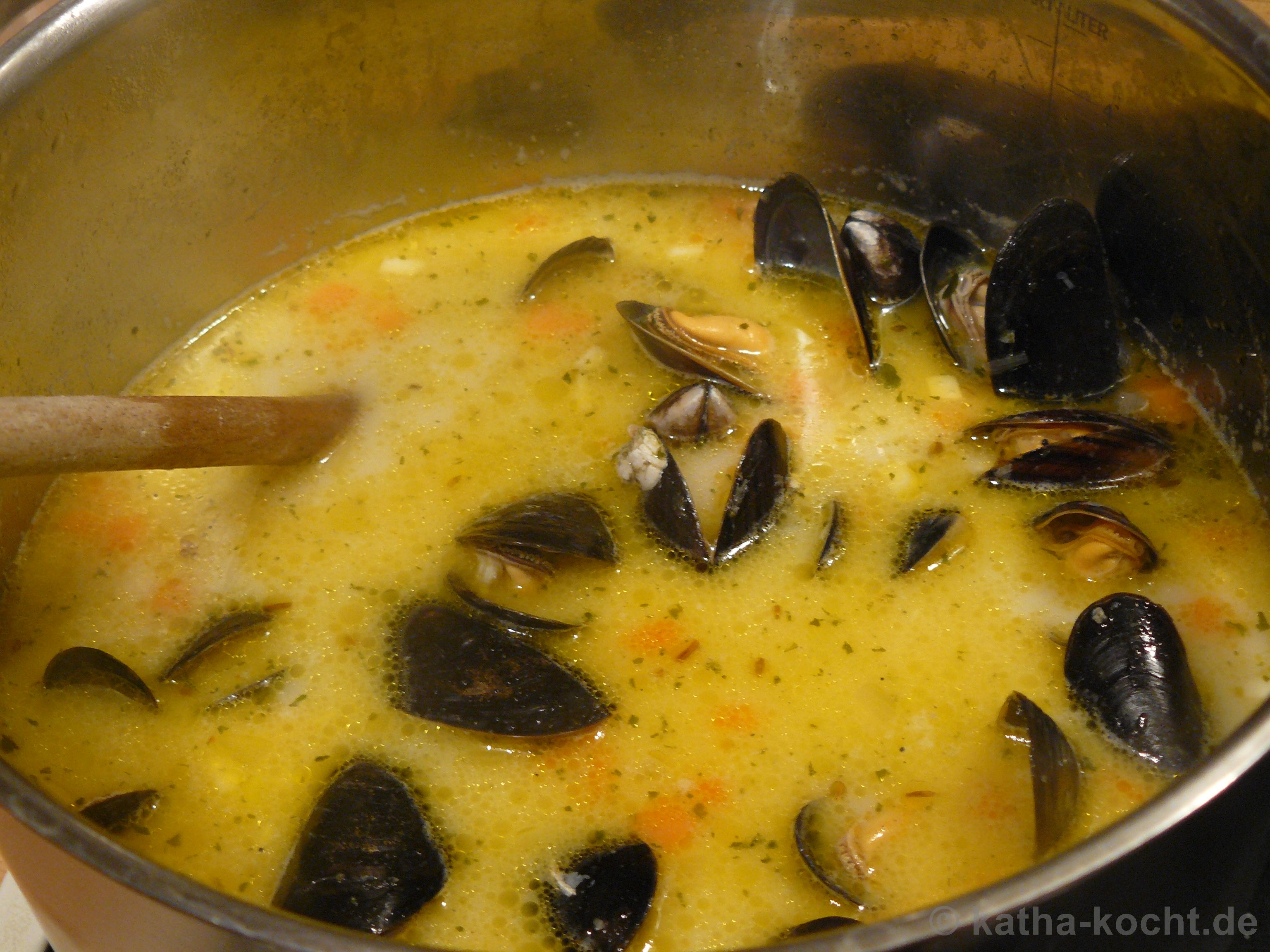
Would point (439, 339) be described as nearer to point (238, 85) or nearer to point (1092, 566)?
point (238, 85)

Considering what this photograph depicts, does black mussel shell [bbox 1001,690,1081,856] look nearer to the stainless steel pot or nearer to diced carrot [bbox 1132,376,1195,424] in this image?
the stainless steel pot

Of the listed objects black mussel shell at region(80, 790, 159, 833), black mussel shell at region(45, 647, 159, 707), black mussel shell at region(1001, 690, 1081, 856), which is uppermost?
black mussel shell at region(1001, 690, 1081, 856)

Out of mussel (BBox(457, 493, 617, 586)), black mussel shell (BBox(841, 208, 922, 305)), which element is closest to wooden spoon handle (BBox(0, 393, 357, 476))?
Result: mussel (BBox(457, 493, 617, 586))

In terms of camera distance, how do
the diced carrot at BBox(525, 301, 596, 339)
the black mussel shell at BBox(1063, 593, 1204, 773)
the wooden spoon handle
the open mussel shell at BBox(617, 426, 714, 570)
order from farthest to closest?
the diced carrot at BBox(525, 301, 596, 339), the open mussel shell at BBox(617, 426, 714, 570), the black mussel shell at BBox(1063, 593, 1204, 773), the wooden spoon handle

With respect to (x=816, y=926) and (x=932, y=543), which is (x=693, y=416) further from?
(x=816, y=926)

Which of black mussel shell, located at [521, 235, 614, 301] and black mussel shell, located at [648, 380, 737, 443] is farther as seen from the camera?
black mussel shell, located at [521, 235, 614, 301]

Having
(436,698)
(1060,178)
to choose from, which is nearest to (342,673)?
(436,698)
